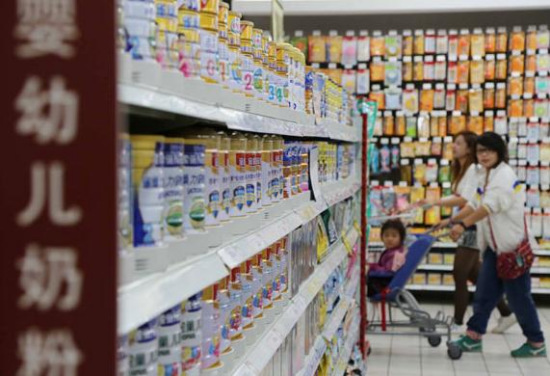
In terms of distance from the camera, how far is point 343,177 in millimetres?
5336

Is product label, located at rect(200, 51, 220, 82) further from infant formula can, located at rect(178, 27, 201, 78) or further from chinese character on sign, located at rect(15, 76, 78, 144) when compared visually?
chinese character on sign, located at rect(15, 76, 78, 144)

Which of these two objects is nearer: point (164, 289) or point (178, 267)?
point (164, 289)

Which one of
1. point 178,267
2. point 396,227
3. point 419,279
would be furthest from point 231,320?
point 419,279

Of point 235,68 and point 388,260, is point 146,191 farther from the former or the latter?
point 388,260

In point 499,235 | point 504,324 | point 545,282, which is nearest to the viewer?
point 499,235

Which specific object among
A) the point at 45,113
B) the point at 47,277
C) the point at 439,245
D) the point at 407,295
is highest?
the point at 45,113

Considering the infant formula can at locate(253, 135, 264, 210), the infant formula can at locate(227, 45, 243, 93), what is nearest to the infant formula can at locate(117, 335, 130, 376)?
the infant formula can at locate(227, 45, 243, 93)

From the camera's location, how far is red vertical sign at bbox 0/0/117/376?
922 millimetres

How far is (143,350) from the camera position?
1623 millimetres

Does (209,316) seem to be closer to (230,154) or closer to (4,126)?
(230,154)

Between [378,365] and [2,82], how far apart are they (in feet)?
18.5

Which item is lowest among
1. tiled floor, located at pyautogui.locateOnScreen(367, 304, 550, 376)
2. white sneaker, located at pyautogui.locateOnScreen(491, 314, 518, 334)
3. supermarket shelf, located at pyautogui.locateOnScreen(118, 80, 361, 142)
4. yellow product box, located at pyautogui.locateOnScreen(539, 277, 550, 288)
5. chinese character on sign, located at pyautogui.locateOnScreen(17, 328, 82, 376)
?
tiled floor, located at pyautogui.locateOnScreen(367, 304, 550, 376)

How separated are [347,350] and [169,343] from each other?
357cm

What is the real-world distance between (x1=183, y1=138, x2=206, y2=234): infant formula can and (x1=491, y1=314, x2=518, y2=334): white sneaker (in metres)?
5.88
